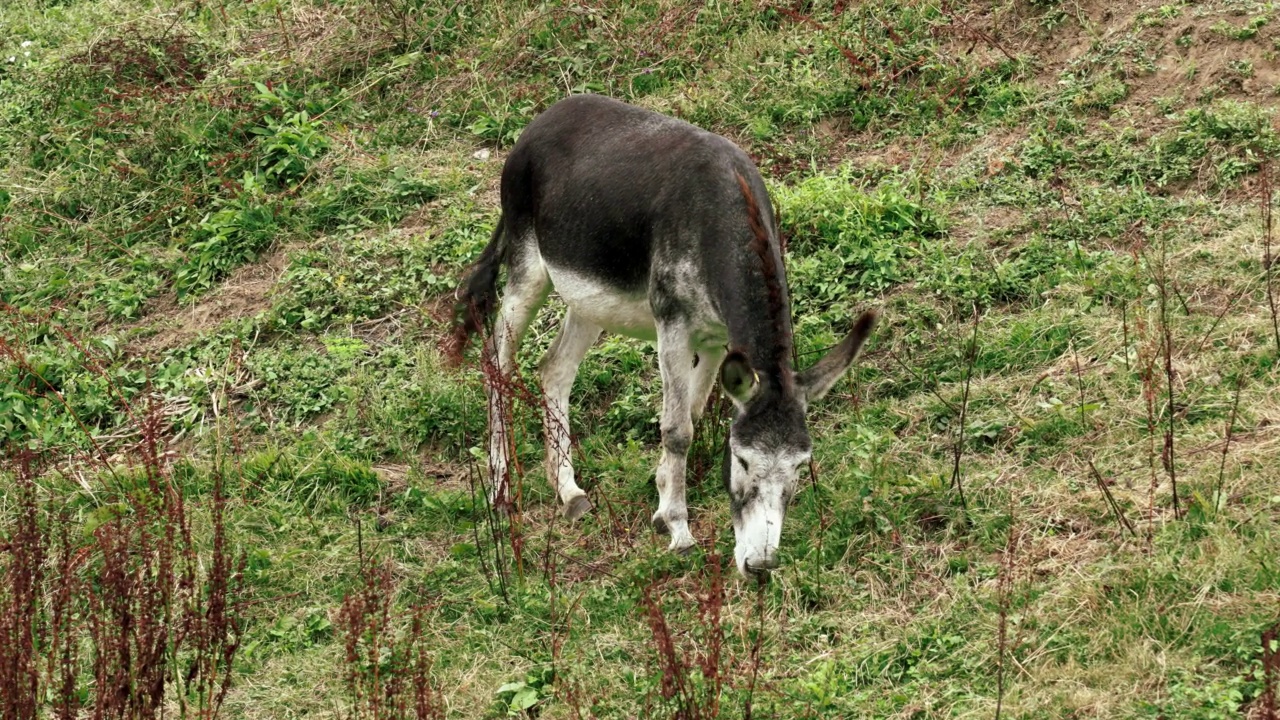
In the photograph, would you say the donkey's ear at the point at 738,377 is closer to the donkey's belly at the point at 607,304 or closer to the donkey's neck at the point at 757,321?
the donkey's neck at the point at 757,321

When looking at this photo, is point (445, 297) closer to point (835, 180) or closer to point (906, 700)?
point (835, 180)

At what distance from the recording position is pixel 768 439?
5.70 metres

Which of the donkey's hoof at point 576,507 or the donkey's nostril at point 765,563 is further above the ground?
the donkey's nostril at point 765,563

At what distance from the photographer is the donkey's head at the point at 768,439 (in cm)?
568

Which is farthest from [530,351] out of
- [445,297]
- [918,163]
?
[918,163]

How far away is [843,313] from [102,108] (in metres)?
6.08

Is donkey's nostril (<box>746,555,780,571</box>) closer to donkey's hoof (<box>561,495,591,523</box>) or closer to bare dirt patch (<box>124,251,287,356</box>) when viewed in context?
donkey's hoof (<box>561,495,591,523</box>)

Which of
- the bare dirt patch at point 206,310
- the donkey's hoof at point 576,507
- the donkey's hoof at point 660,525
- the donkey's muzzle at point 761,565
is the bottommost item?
the bare dirt patch at point 206,310

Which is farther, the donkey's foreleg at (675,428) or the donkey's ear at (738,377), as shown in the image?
the donkey's foreleg at (675,428)

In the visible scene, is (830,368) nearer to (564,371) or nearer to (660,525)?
(660,525)

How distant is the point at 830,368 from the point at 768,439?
41 centimetres

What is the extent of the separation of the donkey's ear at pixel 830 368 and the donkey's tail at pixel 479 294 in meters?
2.40

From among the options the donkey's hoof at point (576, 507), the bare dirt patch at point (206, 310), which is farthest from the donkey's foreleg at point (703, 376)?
the bare dirt patch at point (206, 310)

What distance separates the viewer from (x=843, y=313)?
792cm
